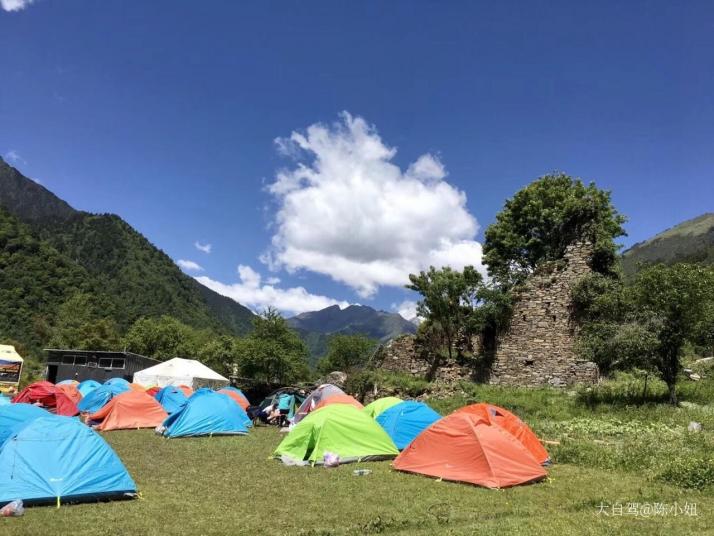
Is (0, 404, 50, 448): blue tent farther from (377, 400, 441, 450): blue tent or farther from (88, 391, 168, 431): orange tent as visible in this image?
(377, 400, 441, 450): blue tent

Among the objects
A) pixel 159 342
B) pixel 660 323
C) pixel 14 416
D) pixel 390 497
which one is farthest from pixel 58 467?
pixel 159 342

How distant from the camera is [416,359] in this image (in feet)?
81.4

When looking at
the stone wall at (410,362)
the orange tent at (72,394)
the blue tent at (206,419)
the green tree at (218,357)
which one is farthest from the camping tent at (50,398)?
the green tree at (218,357)

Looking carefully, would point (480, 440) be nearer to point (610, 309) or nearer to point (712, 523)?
point (712, 523)

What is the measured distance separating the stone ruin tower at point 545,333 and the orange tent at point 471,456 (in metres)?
12.4

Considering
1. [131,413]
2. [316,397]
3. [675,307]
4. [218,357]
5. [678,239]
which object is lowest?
[218,357]

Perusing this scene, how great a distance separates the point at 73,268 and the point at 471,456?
107 m

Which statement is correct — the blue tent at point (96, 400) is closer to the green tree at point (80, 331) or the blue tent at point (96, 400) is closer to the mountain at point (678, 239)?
the green tree at point (80, 331)

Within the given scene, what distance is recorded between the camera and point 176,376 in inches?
1160

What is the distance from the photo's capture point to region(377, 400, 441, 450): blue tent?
40.5 ft

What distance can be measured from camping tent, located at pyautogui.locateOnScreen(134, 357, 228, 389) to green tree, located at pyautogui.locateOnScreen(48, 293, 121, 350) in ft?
124

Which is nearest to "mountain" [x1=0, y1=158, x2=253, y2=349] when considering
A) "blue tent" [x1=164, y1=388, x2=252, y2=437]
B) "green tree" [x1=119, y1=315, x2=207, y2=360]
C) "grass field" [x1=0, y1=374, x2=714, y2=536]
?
"green tree" [x1=119, y1=315, x2=207, y2=360]

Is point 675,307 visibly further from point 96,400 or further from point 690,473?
point 96,400

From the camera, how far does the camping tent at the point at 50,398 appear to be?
64.6 feet
